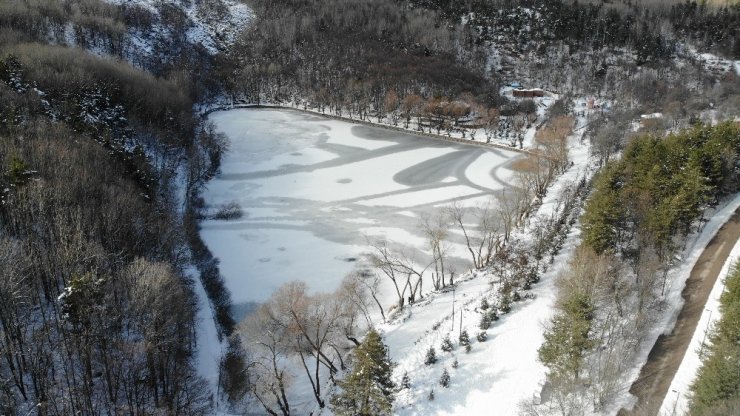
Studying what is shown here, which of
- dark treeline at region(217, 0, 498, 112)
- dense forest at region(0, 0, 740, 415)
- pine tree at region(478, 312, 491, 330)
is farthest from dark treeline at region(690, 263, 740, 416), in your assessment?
dark treeline at region(217, 0, 498, 112)

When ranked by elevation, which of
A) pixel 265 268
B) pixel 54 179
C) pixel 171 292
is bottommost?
pixel 265 268

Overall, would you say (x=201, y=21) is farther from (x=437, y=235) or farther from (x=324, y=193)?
(x=437, y=235)

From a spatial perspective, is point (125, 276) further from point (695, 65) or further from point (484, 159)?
point (695, 65)

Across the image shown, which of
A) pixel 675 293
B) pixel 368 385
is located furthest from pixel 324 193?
pixel 368 385

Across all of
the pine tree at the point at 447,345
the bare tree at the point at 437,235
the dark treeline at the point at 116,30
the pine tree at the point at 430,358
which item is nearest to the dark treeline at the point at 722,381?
the pine tree at the point at 447,345

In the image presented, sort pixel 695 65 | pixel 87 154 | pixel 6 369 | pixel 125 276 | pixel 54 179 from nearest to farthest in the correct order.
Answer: pixel 6 369
pixel 125 276
pixel 54 179
pixel 87 154
pixel 695 65

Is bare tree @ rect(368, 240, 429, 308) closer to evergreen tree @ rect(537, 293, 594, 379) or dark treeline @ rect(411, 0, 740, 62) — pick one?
evergreen tree @ rect(537, 293, 594, 379)

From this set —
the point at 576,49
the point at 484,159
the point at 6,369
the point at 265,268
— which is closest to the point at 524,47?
the point at 576,49

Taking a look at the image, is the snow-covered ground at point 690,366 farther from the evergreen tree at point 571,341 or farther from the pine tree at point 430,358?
the pine tree at point 430,358
